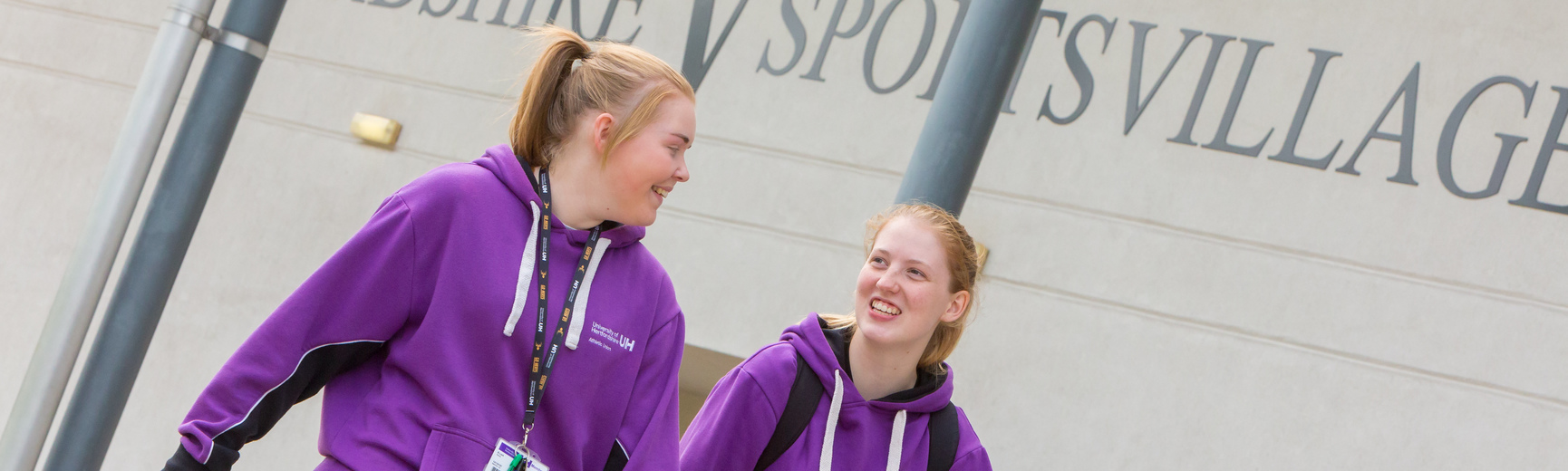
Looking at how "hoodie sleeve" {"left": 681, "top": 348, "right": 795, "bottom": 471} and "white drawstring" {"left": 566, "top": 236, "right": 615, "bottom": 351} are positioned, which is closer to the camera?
"white drawstring" {"left": 566, "top": 236, "right": 615, "bottom": 351}

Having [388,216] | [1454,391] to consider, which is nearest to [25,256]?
[388,216]

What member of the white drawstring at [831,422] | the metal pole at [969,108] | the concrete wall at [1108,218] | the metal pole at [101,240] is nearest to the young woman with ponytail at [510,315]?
the white drawstring at [831,422]

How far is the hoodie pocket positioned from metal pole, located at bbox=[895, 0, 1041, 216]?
4.53ft

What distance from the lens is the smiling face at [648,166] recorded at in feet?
6.78

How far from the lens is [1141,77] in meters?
4.68

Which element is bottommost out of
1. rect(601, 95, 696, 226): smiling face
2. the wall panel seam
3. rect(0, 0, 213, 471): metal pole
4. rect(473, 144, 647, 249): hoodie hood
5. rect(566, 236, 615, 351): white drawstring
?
rect(0, 0, 213, 471): metal pole

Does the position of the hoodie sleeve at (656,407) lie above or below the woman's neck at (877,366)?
below

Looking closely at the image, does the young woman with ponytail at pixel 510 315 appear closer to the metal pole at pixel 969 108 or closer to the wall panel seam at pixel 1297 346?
the metal pole at pixel 969 108

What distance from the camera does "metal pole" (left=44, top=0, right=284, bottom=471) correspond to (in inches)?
148

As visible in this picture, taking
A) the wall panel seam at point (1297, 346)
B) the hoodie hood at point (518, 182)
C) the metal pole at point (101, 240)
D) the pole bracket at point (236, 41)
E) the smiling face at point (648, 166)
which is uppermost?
the wall panel seam at point (1297, 346)

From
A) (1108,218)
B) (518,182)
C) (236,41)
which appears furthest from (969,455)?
(236,41)

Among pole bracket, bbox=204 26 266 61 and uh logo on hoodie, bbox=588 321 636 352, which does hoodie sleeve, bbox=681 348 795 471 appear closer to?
uh logo on hoodie, bbox=588 321 636 352

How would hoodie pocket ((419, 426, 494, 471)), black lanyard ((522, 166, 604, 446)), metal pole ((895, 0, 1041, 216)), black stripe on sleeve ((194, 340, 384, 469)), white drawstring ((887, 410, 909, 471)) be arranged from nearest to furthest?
black stripe on sleeve ((194, 340, 384, 469))
hoodie pocket ((419, 426, 494, 471))
black lanyard ((522, 166, 604, 446))
white drawstring ((887, 410, 909, 471))
metal pole ((895, 0, 1041, 216))

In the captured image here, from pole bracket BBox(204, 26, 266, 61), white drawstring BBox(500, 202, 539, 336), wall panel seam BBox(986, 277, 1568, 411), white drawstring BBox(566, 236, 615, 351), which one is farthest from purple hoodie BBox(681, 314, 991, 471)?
pole bracket BBox(204, 26, 266, 61)
